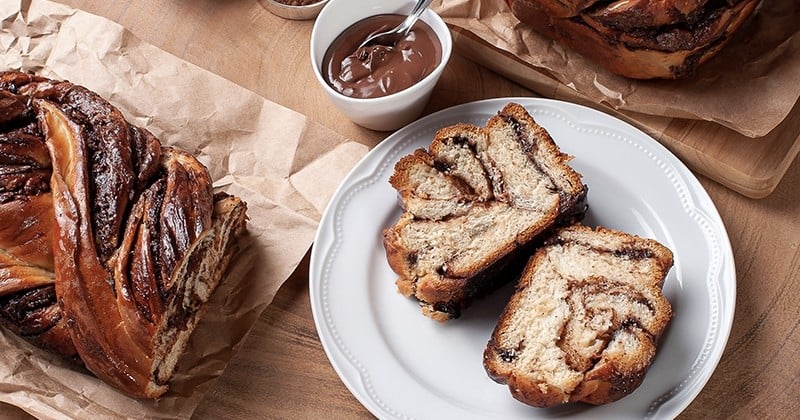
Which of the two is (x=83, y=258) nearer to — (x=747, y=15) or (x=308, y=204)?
(x=308, y=204)

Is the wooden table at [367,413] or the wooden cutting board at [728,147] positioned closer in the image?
the wooden table at [367,413]

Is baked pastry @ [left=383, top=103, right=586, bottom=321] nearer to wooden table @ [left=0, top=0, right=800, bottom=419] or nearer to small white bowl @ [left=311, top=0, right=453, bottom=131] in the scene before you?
small white bowl @ [left=311, top=0, right=453, bottom=131]

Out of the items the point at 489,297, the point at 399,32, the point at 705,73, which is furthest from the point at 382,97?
the point at 705,73

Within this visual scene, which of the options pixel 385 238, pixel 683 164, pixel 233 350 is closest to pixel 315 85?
pixel 385 238

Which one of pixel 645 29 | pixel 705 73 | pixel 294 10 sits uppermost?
pixel 645 29

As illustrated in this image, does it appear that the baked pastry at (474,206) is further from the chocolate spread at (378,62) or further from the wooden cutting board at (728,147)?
the wooden cutting board at (728,147)

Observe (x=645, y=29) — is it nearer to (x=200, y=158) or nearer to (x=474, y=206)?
(x=474, y=206)

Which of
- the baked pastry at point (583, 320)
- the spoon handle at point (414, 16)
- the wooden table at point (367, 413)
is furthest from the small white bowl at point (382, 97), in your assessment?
the baked pastry at point (583, 320)
